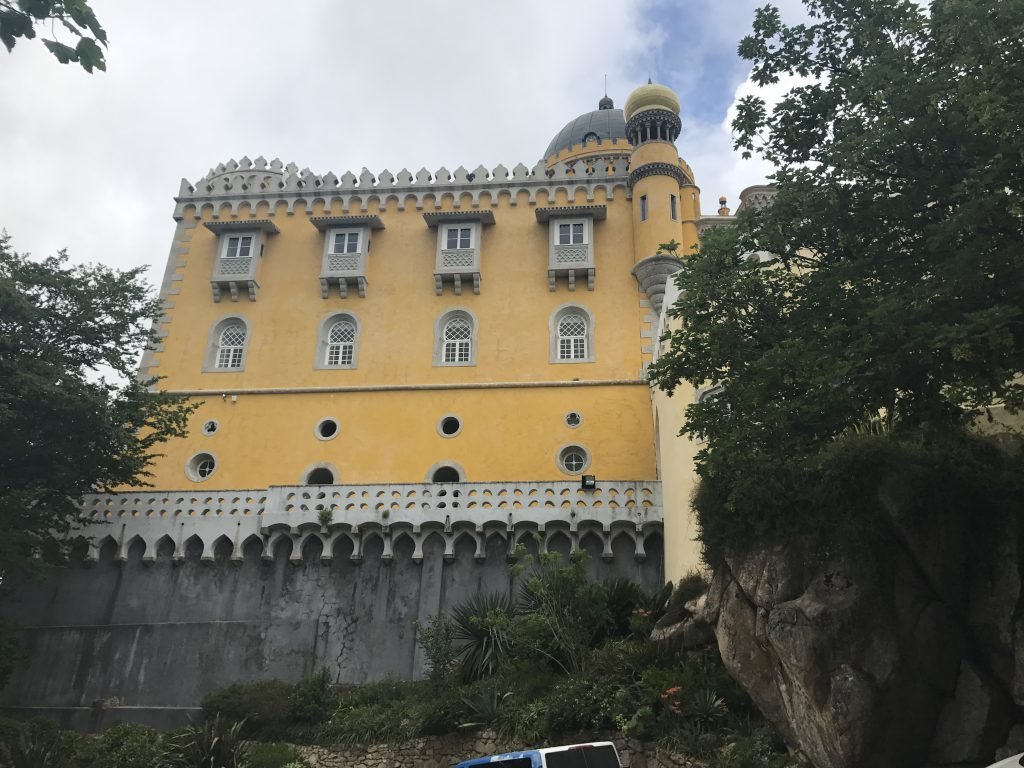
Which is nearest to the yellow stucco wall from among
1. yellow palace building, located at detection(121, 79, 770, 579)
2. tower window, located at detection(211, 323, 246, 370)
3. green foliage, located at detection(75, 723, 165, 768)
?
yellow palace building, located at detection(121, 79, 770, 579)

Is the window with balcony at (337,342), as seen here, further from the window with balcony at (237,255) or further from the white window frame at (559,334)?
the white window frame at (559,334)

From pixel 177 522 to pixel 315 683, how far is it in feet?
22.1

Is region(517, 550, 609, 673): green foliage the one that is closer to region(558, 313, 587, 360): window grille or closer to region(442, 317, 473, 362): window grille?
region(558, 313, 587, 360): window grille

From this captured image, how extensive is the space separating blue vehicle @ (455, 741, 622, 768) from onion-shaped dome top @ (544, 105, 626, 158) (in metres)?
35.0

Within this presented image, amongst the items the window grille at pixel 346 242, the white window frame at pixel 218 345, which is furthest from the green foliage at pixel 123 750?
the window grille at pixel 346 242

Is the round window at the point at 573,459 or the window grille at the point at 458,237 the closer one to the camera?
the round window at the point at 573,459

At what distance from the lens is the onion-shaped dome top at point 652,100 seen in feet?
94.3

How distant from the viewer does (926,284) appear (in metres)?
9.65

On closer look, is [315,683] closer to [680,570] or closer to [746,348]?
[680,570]

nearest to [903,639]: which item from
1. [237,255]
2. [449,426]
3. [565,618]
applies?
[565,618]

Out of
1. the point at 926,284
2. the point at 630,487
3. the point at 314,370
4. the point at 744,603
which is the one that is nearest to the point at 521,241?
the point at 314,370

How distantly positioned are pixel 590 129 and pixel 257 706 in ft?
112

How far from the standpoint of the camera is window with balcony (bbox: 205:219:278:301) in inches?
1117

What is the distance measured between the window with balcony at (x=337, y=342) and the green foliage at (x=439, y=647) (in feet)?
35.0
